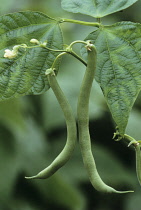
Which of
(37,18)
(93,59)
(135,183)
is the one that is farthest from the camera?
(135,183)

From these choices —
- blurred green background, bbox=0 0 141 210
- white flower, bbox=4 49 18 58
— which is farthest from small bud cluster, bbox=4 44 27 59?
blurred green background, bbox=0 0 141 210

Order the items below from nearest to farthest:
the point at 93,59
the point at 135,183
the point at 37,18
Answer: the point at 93,59 → the point at 37,18 → the point at 135,183

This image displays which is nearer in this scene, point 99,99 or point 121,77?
point 121,77

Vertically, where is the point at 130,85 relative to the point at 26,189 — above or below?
above

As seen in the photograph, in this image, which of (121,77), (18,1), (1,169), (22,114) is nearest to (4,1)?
(18,1)

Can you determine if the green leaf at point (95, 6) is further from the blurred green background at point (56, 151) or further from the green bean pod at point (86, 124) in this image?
the blurred green background at point (56, 151)

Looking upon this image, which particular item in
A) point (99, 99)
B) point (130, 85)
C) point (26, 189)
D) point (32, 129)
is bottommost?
point (26, 189)

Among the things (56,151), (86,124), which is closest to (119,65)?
(86,124)

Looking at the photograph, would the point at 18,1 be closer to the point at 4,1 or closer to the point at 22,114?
the point at 4,1
